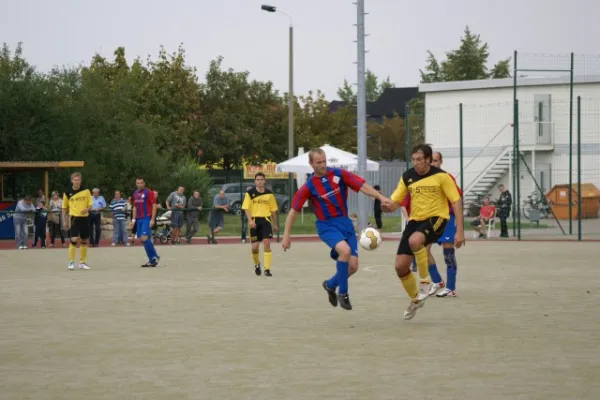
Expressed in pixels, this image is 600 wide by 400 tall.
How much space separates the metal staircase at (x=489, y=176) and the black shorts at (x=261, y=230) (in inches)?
1127

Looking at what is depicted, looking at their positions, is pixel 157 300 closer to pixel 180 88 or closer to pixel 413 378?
pixel 413 378

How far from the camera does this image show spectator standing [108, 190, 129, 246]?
3500cm

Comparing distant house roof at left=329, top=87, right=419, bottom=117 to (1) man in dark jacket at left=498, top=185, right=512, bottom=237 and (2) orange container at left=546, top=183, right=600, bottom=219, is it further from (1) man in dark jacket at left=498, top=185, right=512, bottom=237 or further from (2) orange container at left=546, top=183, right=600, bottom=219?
(1) man in dark jacket at left=498, top=185, right=512, bottom=237

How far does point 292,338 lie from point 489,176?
40.0m

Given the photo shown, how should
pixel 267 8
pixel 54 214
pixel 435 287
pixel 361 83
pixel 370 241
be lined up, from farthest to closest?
pixel 267 8 → pixel 54 214 → pixel 361 83 → pixel 435 287 → pixel 370 241

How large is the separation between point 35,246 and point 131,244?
2.87 m

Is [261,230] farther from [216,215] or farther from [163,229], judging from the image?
[163,229]

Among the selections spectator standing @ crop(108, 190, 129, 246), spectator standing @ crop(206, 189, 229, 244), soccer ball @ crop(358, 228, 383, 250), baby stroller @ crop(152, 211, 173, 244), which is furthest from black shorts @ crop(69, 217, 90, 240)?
baby stroller @ crop(152, 211, 173, 244)

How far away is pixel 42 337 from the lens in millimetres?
11477

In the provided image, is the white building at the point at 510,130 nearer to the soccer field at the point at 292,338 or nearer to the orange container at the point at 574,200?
the orange container at the point at 574,200

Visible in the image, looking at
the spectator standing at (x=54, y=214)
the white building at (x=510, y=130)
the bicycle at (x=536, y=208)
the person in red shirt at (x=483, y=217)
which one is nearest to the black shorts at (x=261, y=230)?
the spectator standing at (x=54, y=214)

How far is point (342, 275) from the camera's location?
13.1 m

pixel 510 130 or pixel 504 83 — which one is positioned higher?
pixel 504 83

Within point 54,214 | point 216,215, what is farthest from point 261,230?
point 216,215
